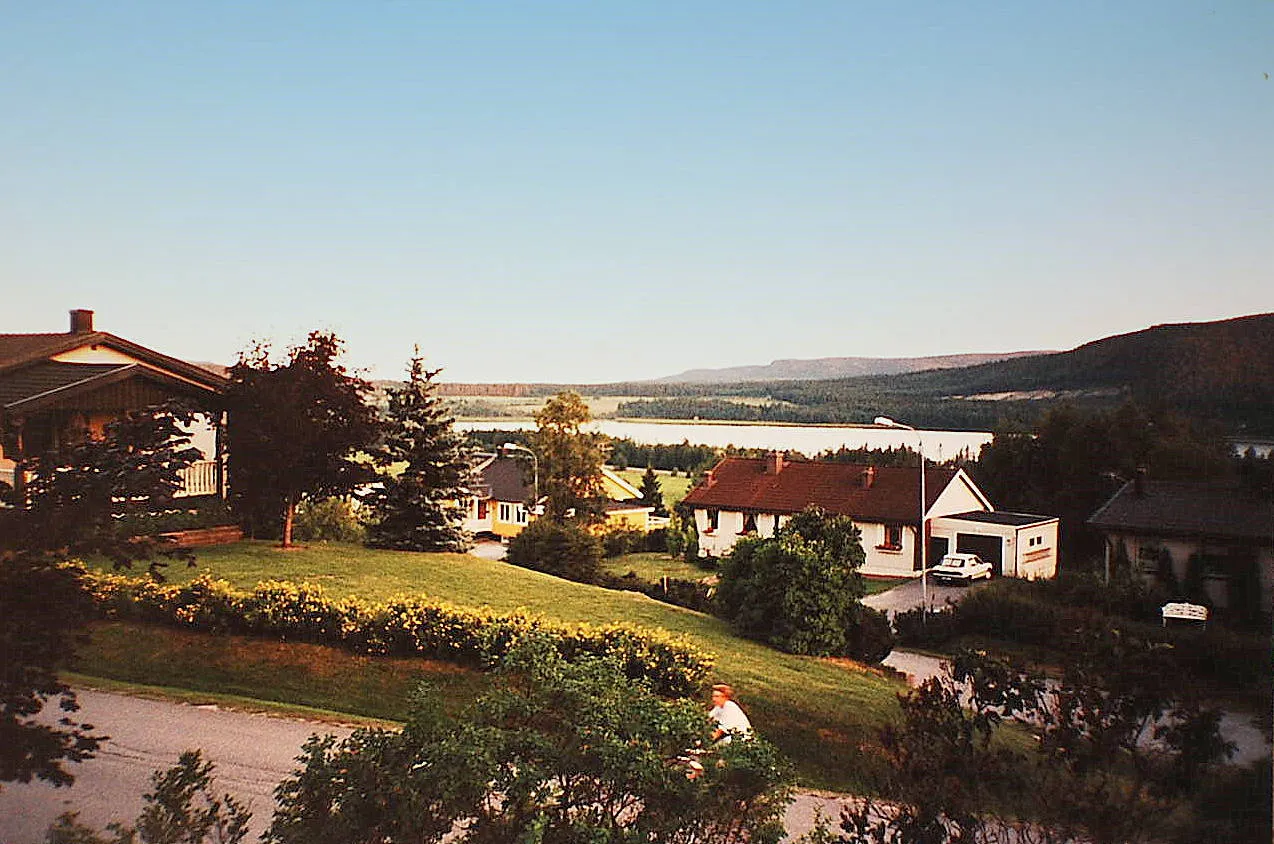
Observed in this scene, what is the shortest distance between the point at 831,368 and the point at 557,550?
1.13 metres

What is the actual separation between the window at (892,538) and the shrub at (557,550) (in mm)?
795

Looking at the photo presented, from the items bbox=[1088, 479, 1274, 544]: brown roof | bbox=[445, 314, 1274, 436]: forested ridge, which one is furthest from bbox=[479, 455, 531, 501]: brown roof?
bbox=[1088, 479, 1274, 544]: brown roof

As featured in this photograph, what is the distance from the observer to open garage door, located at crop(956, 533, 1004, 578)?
9.55 ft

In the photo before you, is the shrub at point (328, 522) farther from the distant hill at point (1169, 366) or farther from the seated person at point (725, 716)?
the distant hill at point (1169, 366)

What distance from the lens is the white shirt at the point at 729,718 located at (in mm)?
3111

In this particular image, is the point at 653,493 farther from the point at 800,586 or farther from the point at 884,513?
the point at 884,513

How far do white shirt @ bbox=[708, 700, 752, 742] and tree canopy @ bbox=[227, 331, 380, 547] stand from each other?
1.23 meters

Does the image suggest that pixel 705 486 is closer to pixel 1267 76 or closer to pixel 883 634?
pixel 883 634

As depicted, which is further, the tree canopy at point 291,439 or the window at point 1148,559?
the tree canopy at point 291,439

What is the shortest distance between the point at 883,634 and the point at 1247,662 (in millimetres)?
983

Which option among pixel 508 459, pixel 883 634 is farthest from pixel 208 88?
pixel 883 634

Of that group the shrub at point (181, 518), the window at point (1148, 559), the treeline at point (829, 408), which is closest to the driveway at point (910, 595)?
the window at point (1148, 559)

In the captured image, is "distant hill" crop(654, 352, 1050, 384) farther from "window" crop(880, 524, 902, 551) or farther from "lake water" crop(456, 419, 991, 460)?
"window" crop(880, 524, 902, 551)

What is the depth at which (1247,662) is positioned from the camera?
2.94 metres
